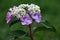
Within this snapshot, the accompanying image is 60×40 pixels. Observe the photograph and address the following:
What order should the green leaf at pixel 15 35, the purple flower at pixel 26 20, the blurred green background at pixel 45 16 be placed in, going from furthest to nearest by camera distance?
the blurred green background at pixel 45 16, the green leaf at pixel 15 35, the purple flower at pixel 26 20

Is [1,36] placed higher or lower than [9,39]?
lower

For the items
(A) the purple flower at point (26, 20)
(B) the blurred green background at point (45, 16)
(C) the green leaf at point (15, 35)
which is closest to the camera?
(A) the purple flower at point (26, 20)

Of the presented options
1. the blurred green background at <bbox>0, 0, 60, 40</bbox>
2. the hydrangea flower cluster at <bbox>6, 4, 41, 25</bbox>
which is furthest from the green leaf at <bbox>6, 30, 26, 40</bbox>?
the blurred green background at <bbox>0, 0, 60, 40</bbox>

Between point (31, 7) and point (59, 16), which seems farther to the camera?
point (59, 16)

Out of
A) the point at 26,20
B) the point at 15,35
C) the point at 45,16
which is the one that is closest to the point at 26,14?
the point at 26,20

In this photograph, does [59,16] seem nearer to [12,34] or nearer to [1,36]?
[1,36]

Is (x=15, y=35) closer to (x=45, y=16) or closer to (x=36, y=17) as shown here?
(x=36, y=17)

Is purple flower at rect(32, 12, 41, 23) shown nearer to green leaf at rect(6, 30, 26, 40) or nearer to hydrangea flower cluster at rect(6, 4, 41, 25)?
hydrangea flower cluster at rect(6, 4, 41, 25)

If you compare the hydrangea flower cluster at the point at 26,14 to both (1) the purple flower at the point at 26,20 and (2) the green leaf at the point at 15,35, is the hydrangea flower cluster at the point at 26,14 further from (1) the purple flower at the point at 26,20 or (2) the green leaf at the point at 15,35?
(2) the green leaf at the point at 15,35

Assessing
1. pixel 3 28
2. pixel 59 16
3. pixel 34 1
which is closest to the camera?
pixel 34 1

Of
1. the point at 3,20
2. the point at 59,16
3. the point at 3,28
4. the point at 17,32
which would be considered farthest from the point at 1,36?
the point at 17,32

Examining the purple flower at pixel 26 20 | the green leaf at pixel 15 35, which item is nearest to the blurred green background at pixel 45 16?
the green leaf at pixel 15 35
